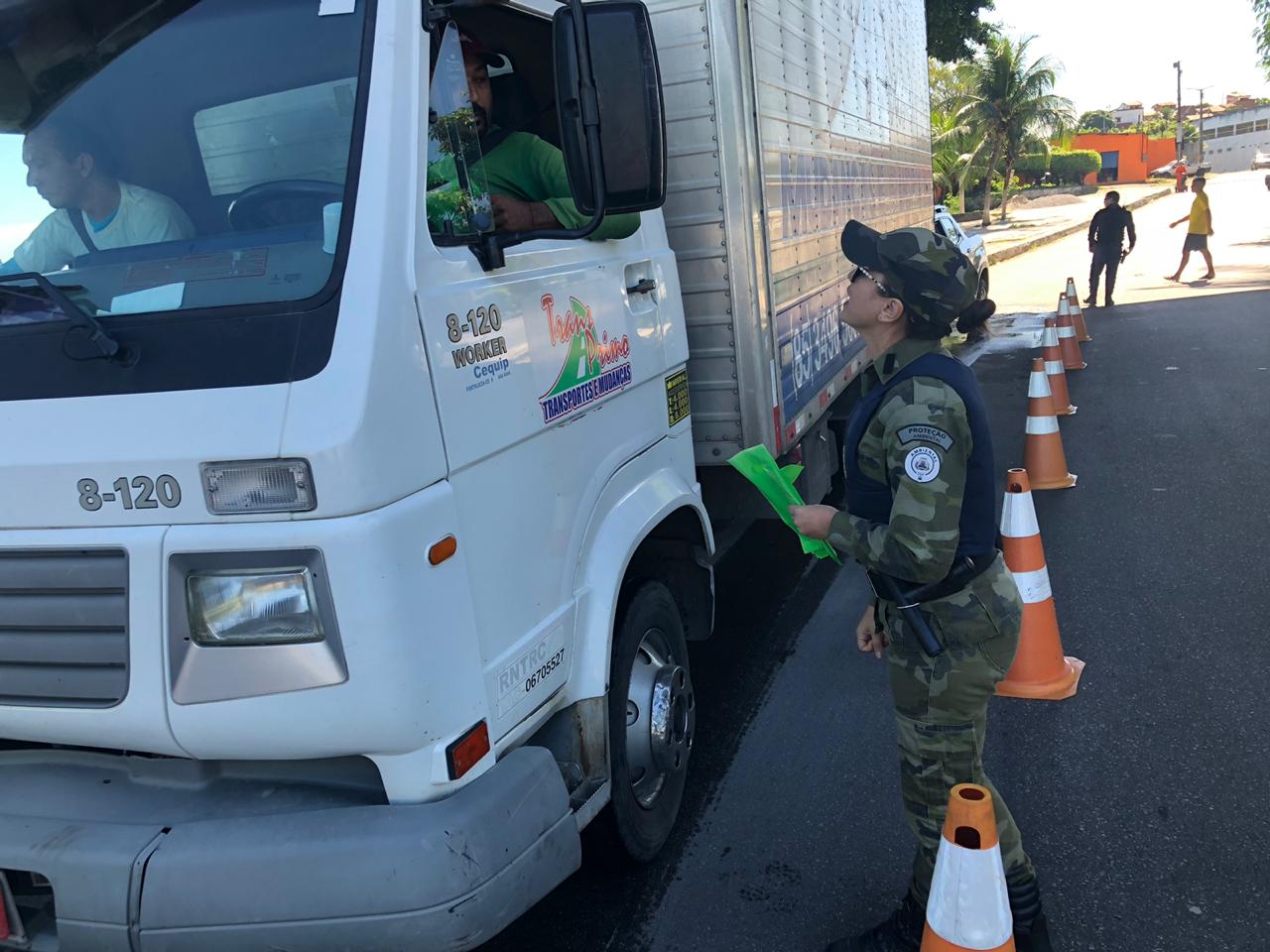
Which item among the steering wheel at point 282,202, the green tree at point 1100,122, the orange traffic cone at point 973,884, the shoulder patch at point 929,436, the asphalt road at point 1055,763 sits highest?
the green tree at point 1100,122

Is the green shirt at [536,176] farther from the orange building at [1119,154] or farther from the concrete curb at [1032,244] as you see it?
the orange building at [1119,154]

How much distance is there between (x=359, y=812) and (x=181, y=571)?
61 centimetres

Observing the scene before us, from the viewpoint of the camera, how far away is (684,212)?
12.5 ft

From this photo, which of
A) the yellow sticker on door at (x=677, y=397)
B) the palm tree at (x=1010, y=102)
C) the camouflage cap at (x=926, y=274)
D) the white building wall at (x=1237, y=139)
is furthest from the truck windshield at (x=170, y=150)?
the white building wall at (x=1237, y=139)

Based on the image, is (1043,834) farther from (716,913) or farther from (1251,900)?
(716,913)

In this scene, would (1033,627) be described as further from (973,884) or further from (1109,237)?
(1109,237)

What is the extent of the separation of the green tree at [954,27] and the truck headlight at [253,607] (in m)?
16.1

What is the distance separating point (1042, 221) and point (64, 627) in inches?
1577

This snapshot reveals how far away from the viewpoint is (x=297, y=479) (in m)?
1.96

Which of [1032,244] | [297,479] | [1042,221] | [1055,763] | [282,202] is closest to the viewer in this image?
[297,479]

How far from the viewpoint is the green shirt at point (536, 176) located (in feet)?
9.51

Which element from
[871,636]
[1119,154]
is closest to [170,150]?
[871,636]

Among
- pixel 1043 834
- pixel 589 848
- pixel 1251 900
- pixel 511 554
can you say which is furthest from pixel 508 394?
pixel 1251 900

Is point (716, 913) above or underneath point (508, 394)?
underneath
